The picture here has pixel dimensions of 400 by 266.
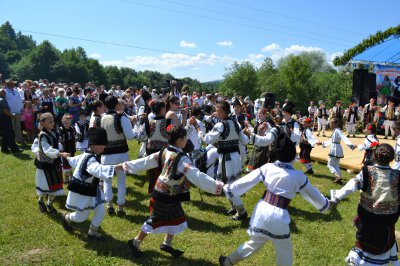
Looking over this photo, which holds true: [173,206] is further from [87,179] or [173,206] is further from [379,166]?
[379,166]

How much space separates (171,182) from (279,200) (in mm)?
1343

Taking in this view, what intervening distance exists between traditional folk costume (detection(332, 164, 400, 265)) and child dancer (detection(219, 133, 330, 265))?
0.45 m

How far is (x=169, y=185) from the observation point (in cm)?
436

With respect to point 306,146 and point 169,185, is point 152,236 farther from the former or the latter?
point 306,146

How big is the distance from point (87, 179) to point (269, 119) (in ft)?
12.6

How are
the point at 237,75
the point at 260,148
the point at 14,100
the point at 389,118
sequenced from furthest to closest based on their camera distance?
the point at 237,75, the point at 389,118, the point at 14,100, the point at 260,148

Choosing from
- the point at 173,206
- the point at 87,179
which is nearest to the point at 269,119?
the point at 173,206

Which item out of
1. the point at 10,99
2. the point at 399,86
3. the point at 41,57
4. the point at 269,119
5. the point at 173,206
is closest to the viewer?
the point at 173,206

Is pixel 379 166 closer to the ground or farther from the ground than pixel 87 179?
farther from the ground

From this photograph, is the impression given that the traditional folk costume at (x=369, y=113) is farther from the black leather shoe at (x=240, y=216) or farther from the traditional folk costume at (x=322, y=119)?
the black leather shoe at (x=240, y=216)

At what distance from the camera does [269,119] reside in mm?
7062

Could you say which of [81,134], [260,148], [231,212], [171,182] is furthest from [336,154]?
[81,134]

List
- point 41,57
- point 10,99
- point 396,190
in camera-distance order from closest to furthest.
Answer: point 396,190
point 10,99
point 41,57

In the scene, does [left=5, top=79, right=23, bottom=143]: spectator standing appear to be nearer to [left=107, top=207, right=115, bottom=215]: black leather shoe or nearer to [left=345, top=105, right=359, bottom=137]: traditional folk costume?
[left=107, top=207, right=115, bottom=215]: black leather shoe
